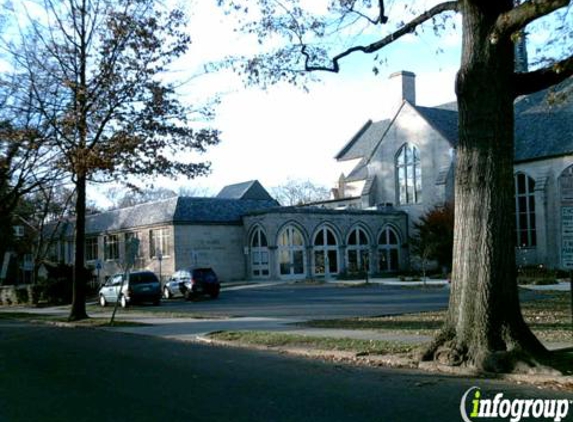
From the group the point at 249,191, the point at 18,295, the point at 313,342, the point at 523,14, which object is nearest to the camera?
the point at 523,14

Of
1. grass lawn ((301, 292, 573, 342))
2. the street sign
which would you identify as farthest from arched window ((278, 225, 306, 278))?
the street sign

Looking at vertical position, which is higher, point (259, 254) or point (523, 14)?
point (523, 14)

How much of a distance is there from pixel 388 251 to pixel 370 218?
10.9 feet

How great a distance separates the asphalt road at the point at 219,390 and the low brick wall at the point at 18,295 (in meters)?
30.2

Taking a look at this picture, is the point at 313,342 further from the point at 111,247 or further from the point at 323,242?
the point at 111,247

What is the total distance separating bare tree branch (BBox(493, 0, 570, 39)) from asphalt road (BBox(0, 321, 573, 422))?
5.27 m

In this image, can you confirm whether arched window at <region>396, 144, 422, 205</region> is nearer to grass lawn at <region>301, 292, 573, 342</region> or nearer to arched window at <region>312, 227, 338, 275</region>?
arched window at <region>312, 227, 338, 275</region>

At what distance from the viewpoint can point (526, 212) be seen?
48406 mm

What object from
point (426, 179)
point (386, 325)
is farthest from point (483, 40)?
point (426, 179)

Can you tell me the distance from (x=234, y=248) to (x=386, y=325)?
35890mm

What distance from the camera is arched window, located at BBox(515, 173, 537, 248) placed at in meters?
48.0

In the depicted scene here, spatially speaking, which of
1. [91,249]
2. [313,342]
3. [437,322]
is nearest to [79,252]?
[313,342]

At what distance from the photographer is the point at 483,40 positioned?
11.2 m

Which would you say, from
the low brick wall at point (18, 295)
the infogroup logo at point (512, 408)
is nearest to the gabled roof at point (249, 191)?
the low brick wall at point (18, 295)
